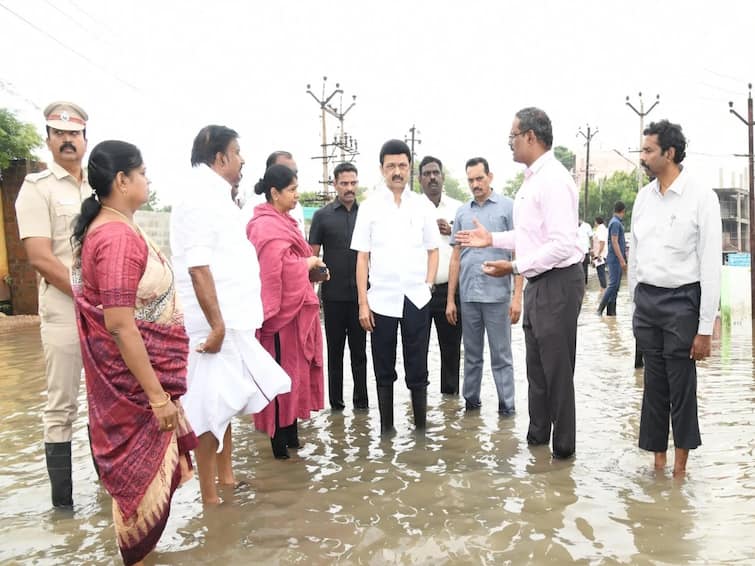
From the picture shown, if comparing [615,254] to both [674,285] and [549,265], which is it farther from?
[674,285]

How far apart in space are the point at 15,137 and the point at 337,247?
12.7 meters

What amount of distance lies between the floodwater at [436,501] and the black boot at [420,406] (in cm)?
9

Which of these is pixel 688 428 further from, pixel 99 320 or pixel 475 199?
pixel 99 320

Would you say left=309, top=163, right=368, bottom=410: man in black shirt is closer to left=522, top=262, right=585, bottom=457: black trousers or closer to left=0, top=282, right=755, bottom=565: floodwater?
left=0, top=282, right=755, bottom=565: floodwater

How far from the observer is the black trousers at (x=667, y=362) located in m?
3.84

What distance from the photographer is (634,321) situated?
412 cm

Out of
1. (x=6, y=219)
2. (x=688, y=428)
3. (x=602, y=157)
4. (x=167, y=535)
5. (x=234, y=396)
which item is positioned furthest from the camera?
(x=602, y=157)

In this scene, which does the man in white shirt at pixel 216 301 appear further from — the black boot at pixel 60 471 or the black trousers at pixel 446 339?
the black trousers at pixel 446 339

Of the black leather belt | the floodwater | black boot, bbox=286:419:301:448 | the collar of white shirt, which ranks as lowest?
the floodwater

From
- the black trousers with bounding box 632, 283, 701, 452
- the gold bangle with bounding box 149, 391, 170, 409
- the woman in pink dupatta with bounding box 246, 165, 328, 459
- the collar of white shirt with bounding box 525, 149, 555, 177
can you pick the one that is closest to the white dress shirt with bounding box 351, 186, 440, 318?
the woman in pink dupatta with bounding box 246, 165, 328, 459

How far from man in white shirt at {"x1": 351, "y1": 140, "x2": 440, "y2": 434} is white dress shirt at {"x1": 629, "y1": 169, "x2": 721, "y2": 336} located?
1575mm

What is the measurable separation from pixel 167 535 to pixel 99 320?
1.20 metres

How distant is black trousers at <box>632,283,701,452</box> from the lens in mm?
3836

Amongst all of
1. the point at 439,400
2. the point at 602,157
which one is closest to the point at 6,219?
the point at 439,400
